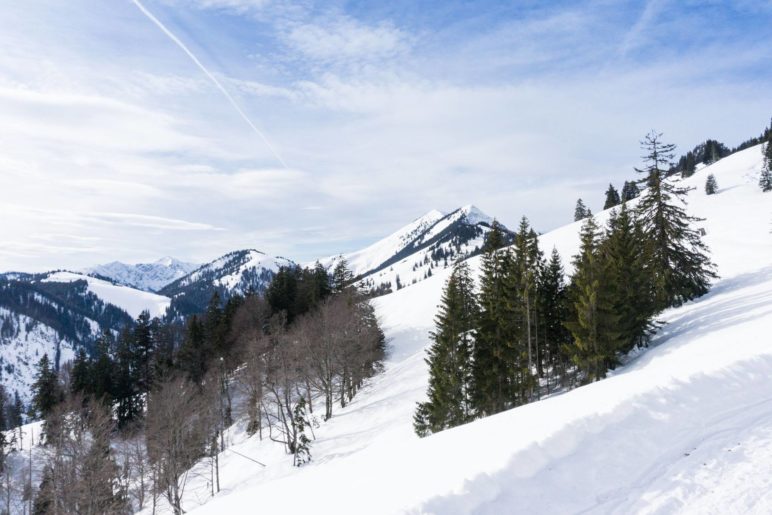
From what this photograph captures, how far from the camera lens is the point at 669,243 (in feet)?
102

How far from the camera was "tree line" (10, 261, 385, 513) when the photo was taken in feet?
96.7

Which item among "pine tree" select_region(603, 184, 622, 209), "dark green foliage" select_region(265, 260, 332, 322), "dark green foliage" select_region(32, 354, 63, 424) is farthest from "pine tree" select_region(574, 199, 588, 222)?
"dark green foliage" select_region(32, 354, 63, 424)

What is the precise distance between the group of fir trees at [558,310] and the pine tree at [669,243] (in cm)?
8

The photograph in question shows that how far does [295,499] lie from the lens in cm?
906

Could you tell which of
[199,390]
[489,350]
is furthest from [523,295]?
[199,390]

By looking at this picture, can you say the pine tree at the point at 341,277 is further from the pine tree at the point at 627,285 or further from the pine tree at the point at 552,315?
the pine tree at the point at 627,285

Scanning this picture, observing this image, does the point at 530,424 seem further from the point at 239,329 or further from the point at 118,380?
the point at 118,380

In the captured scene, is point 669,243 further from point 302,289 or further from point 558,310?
point 302,289

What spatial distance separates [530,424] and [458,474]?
3120mm

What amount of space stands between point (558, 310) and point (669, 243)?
9.39 m

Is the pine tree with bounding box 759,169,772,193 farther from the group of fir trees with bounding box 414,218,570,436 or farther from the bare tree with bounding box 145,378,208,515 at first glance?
the bare tree with bounding box 145,378,208,515

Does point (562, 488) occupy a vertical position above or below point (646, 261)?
below

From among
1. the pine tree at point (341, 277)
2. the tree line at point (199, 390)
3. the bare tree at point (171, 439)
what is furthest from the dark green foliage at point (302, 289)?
the bare tree at point (171, 439)

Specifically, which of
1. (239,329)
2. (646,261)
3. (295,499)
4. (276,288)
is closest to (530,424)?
(295,499)
